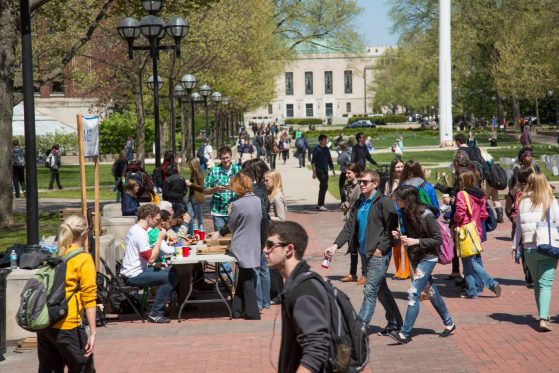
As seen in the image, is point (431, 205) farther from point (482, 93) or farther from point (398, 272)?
point (482, 93)

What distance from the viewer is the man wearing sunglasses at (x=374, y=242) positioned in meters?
10.1

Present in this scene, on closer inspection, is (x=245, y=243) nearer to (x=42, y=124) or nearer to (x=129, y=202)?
(x=129, y=202)

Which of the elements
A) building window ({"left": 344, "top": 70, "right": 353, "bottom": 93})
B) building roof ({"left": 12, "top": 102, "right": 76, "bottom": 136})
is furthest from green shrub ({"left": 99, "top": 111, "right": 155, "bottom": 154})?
building window ({"left": 344, "top": 70, "right": 353, "bottom": 93})

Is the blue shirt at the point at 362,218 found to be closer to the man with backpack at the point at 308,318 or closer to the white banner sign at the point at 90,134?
the white banner sign at the point at 90,134

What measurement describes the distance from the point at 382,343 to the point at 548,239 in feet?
6.28

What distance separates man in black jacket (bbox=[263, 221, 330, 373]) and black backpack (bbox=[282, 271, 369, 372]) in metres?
0.03

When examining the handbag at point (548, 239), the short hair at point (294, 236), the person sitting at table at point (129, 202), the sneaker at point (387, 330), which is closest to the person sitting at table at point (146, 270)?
the sneaker at point (387, 330)

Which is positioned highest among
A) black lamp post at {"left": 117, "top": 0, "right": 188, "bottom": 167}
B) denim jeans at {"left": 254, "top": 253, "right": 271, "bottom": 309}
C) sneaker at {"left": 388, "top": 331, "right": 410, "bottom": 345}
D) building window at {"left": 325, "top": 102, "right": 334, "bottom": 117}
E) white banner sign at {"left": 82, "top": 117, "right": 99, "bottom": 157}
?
building window at {"left": 325, "top": 102, "right": 334, "bottom": 117}

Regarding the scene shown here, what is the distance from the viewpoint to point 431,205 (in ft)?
39.1

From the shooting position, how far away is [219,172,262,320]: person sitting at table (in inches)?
467

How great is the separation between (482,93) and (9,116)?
61.4 m

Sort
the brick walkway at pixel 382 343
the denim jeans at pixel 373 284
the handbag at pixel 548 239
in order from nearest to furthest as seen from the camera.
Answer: the brick walkway at pixel 382 343 → the denim jeans at pixel 373 284 → the handbag at pixel 548 239

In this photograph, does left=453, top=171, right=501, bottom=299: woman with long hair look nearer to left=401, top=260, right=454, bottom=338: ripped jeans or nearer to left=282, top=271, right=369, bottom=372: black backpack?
left=401, top=260, right=454, bottom=338: ripped jeans

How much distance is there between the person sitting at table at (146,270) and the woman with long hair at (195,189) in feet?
22.2
